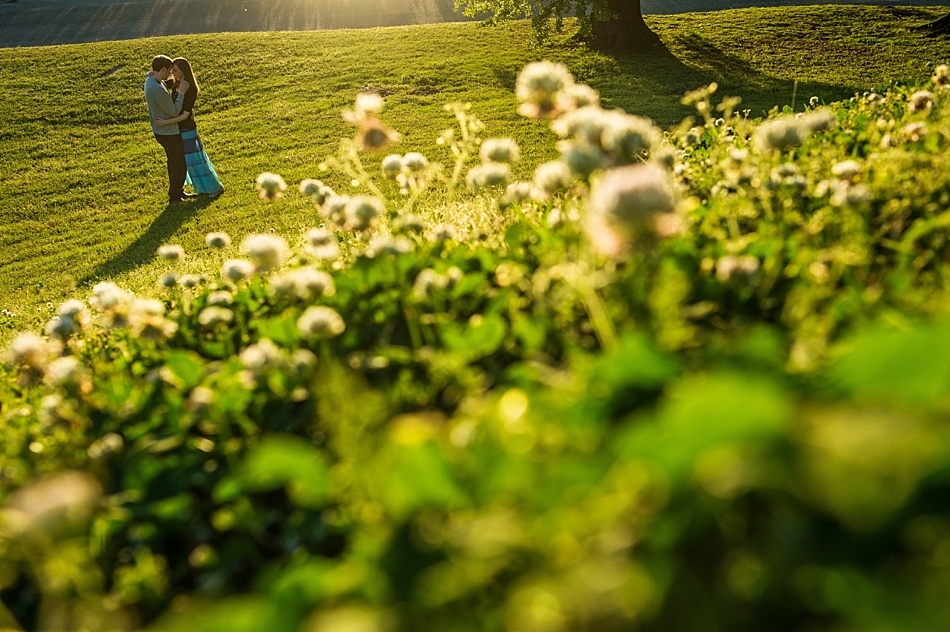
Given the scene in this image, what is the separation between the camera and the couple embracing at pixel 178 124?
36.2 feet

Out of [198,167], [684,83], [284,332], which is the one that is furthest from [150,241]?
[684,83]

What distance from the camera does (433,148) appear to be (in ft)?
42.3

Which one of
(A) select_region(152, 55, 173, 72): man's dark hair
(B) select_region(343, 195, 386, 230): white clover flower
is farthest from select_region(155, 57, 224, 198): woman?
(B) select_region(343, 195, 386, 230): white clover flower

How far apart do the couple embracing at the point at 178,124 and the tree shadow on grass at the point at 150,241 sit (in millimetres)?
368

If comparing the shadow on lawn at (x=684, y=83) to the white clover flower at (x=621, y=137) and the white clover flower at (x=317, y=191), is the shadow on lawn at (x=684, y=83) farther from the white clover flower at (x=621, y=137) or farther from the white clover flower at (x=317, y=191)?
the white clover flower at (x=621, y=137)

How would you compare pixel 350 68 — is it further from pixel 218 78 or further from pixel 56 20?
pixel 56 20

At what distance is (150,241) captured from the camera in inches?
411

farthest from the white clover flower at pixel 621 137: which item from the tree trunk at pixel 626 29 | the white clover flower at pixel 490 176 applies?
the tree trunk at pixel 626 29

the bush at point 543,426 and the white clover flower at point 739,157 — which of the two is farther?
the white clover flower at point 739,157

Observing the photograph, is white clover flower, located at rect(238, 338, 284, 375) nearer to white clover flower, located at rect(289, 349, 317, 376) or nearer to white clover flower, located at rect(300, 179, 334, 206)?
white clover flower, located at rect(289, 349, 317, 376)

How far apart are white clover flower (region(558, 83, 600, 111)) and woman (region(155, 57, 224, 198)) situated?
10.4 m

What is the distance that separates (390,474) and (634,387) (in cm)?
50

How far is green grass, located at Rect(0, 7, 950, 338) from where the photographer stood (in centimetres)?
1093

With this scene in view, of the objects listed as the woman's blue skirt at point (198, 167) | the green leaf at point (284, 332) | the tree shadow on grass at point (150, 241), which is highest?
the green leaf at point (284, 332)
